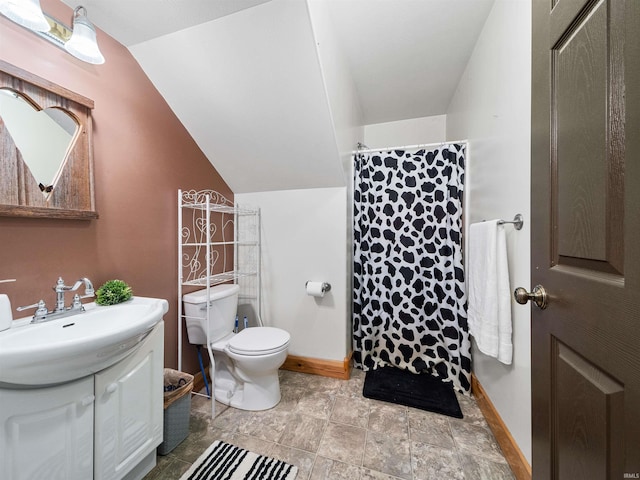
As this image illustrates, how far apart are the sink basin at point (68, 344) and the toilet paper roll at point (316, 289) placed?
1.04 metres

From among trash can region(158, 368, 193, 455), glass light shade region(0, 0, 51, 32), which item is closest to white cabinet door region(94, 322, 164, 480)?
trash can region(158, 368, 193, 455)

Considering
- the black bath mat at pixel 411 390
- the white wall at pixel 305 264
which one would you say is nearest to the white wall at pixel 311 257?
the white wall at pixel 305 264

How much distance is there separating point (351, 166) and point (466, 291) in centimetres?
135

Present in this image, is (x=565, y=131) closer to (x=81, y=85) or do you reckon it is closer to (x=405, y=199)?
(x=405, y=199)

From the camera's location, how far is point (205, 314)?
1.68m

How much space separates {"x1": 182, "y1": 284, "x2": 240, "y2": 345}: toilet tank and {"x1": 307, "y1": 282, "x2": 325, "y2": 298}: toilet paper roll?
0.59 metres

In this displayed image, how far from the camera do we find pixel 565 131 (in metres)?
0.61

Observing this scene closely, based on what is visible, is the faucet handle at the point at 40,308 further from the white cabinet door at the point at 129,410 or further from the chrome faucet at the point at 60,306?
the white cabinet door at the point at 129,410

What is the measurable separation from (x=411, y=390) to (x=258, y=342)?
3.81 feet

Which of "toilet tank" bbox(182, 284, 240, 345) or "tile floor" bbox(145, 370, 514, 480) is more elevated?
"toilet tank" bbox(182, 284, 240, 345)

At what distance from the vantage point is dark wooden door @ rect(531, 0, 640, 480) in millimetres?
442

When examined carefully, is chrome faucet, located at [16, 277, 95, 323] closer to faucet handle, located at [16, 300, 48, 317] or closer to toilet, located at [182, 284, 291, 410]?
faucet handle, located at [16, 300, 48, 317]

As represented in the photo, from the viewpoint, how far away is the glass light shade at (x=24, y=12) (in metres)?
0.84

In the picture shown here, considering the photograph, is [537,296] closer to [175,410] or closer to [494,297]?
[494,297]
